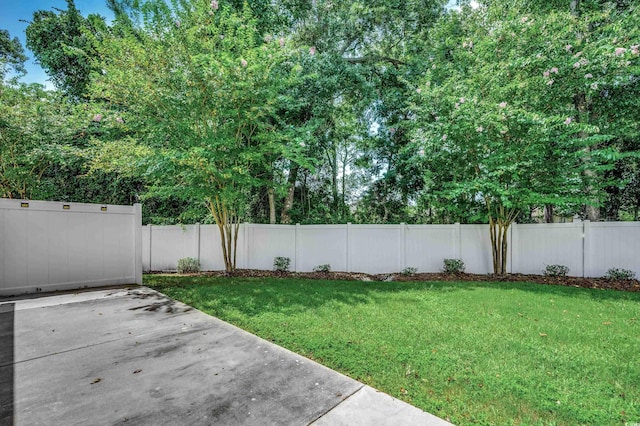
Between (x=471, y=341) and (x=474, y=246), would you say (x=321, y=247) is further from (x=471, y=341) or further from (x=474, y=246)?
(x=471, y=341)

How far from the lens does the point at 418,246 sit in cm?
841

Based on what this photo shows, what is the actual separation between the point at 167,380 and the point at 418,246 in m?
7.24

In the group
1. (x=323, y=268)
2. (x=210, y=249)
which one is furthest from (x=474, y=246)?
(x=210, y=249)

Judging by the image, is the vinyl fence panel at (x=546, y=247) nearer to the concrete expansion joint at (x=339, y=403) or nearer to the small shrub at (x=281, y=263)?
the small shrub at (x=281, y=263)

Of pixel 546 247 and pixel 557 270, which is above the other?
pixel 546 247

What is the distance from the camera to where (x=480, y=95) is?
7.34 m

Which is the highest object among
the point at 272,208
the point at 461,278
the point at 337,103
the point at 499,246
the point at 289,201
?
the point at 337,103

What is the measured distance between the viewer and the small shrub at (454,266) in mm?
8039

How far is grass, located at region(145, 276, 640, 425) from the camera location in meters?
2.22

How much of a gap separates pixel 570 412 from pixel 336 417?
1666mm

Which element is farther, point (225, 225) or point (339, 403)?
point (225, 225)

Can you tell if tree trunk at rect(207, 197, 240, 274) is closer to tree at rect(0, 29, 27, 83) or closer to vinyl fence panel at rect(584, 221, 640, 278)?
vinyl fence panel at rect(584, 221, 640, 278)

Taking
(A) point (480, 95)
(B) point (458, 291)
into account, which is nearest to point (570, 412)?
(B) point (458, 291)

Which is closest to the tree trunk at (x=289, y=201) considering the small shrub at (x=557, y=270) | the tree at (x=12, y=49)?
the small shrub at (x=557, y=270)
